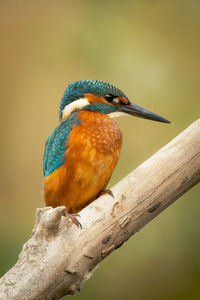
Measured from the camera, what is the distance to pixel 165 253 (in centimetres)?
334

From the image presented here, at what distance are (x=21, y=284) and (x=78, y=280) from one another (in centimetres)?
27

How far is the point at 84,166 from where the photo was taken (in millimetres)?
2209

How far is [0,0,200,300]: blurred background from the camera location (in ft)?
10.9

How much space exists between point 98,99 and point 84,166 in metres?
0.46

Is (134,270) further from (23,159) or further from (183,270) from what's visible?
(23,159)

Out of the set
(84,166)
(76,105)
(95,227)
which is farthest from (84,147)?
(95,227)

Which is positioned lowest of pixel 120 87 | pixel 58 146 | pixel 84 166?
pixel 84 166

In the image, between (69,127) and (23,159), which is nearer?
(69,127)

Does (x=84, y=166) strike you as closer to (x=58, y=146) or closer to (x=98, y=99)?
(x=58, y=146)

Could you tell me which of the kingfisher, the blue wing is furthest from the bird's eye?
the blue wing

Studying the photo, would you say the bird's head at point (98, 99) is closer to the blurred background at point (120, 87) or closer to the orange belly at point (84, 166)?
the orange belly at point (84, 166)

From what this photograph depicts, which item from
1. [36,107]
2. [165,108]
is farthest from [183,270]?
[36,107]

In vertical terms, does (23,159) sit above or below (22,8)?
below

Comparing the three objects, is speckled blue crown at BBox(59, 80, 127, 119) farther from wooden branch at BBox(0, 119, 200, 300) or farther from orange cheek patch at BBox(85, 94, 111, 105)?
wooden branch at BBox(0, 119, 200, 300)
